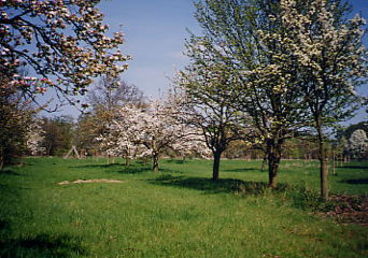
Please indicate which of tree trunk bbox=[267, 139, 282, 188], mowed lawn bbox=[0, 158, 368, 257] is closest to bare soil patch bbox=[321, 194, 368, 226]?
mowed lawn bbox=[0, 158, 368, 257]

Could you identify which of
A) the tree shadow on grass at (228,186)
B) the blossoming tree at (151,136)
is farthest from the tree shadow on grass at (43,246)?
the blossoming tree at (151,136)

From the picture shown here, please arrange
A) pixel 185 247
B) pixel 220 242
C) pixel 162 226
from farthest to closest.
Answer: pixel 162 226 → pixel 220 242 → pixel 185 247

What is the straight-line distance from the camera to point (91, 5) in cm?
670

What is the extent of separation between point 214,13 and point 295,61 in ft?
24.2

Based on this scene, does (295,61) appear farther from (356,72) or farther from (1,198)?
(1,198)

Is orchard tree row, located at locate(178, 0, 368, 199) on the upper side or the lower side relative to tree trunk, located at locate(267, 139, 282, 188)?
upper

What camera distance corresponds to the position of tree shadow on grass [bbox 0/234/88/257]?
5484 millimetres

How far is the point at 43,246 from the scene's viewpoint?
237 inches

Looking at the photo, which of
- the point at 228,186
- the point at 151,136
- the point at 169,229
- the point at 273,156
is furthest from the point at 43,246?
the point at 151,136

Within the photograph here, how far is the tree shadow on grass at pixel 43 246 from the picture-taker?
5.48m

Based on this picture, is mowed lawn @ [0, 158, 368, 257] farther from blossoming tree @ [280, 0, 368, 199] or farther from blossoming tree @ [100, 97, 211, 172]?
blossoming tree @ [100, 97, 211, 172]

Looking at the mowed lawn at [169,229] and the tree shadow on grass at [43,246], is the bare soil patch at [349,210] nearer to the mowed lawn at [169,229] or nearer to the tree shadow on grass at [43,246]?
the mowed lawn at [169,229]

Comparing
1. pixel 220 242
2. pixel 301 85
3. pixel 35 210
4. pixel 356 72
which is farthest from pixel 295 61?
pixel 35 210

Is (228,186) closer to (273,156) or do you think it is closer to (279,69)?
(273,156)
